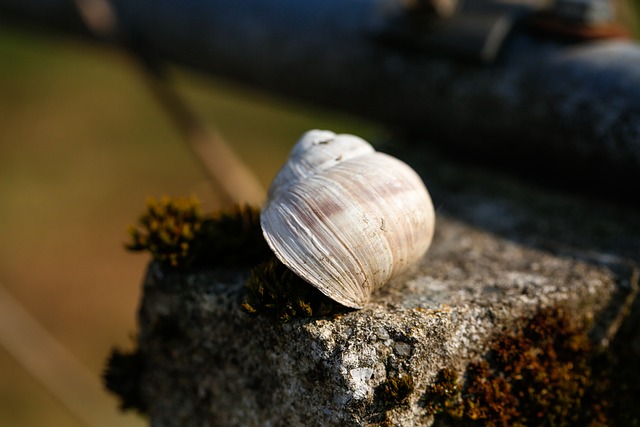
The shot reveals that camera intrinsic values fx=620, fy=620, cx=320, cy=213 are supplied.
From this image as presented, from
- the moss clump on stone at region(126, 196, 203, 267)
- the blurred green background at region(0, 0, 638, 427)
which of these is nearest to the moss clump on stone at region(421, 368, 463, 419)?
the moss clump on stone at region(126, 196, 203, 267)

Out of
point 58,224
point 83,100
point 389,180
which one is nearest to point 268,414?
point 389,180

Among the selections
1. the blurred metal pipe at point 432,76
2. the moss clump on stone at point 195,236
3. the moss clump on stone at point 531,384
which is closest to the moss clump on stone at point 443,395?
the moss clump on stone at point 531,384

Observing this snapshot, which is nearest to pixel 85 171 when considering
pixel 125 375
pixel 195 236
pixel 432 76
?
pixel 432 76

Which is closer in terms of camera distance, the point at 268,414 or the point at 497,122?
the point at 268,414

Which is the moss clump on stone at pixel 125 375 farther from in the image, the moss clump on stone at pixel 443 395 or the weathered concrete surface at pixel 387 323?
the moss clump on stone at pixel 443 395

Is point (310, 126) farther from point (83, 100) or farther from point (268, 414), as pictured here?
point (268, 414)

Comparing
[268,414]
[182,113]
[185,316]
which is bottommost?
[182,113]
